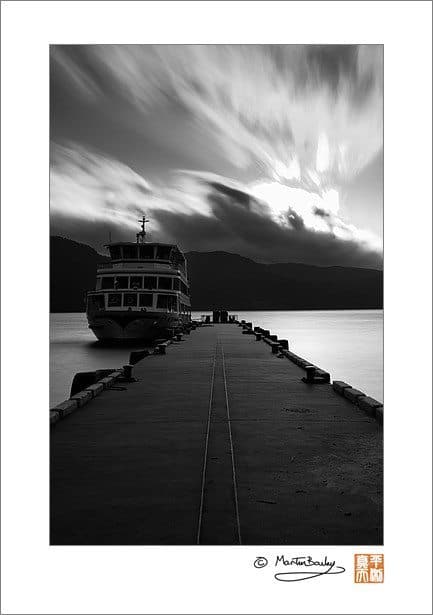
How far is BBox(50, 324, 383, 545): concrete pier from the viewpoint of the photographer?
13.5 feet

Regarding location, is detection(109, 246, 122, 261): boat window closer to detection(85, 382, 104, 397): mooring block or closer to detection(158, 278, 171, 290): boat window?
detection(158, 278, 171, 290): boat window

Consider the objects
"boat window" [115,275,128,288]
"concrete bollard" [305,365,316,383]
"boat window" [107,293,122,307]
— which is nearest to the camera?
"concrete bollard" [305,365,316,383]

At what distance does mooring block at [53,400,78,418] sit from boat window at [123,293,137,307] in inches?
1281

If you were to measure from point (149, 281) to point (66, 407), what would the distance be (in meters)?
34.6

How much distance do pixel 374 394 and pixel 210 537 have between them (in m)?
21.6

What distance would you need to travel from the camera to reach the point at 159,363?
1638 centimetres

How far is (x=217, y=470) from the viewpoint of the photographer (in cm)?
557

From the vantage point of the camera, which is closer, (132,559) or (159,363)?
(132,559)

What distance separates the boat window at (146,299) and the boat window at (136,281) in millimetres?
763
